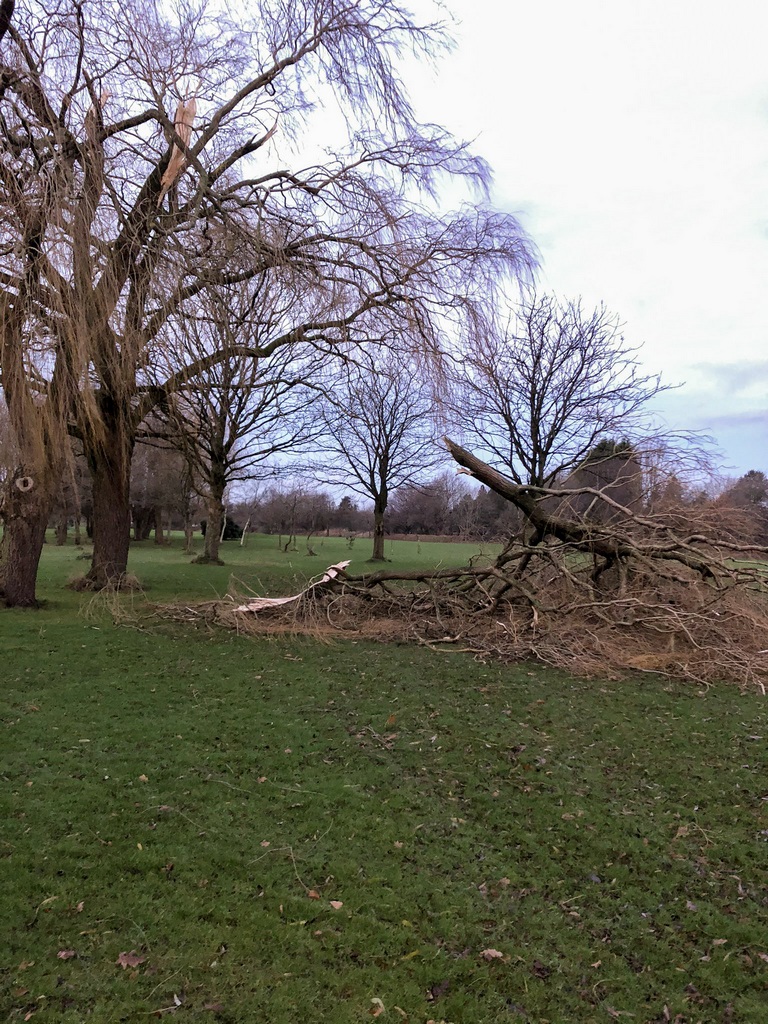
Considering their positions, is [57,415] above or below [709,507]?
above

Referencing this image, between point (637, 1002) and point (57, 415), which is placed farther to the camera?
point (57, 415)

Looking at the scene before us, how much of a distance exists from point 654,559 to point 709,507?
116cm

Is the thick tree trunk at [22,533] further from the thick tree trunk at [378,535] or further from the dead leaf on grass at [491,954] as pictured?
the thick tree trunk at [378,535]

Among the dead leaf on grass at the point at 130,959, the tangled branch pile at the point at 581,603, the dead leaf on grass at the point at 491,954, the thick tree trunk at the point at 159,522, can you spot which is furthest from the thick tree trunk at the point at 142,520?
the dead leaf on grass at the point at 491,954

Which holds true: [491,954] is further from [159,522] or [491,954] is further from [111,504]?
[159,522]

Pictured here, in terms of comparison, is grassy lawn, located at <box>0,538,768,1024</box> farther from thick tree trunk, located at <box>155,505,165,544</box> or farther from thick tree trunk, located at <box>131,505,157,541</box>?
thick tree trunk, located at <box>131,505,157,541</box>

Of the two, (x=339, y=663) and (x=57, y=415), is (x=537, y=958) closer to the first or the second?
(x=339, y=663)

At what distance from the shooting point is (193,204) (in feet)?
24.6

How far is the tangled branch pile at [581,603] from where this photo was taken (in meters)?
7.71

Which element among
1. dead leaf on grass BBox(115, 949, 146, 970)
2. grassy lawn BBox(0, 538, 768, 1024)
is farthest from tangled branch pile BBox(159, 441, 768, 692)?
dead leaf on grass BBox(115, 949, 146, 970)

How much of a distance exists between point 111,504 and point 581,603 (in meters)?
8.54

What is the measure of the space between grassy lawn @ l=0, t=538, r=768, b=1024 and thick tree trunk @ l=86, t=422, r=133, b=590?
6.02 m

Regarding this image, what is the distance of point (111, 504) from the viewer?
38.8 feet

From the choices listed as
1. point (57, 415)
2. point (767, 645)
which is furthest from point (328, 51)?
point (767, 645)
